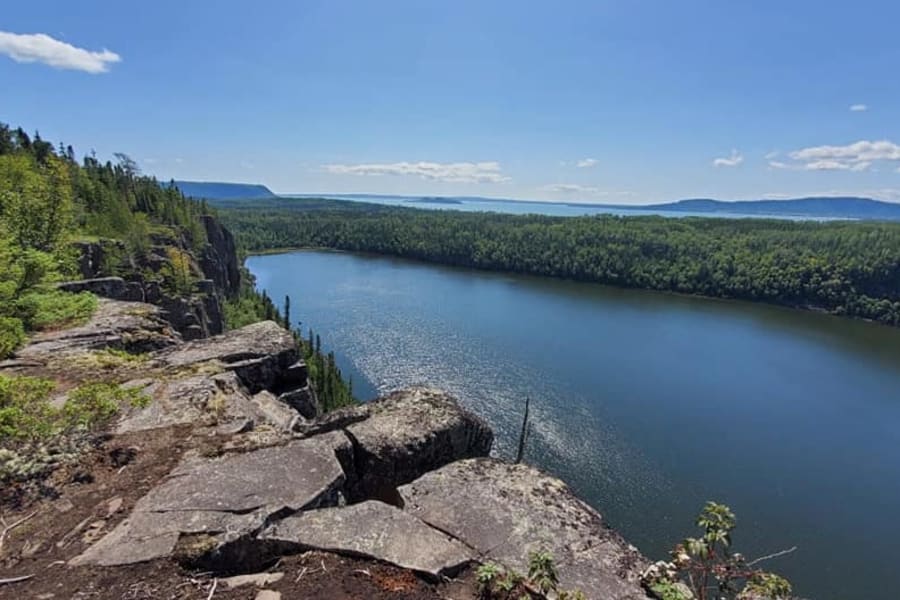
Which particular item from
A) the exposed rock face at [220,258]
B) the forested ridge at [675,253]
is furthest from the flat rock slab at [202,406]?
the forested ridge at [675,253]

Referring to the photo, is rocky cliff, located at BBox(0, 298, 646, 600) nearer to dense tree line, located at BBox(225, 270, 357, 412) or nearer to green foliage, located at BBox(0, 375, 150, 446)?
green foliage, located at BBox(0, 375, 150, 446)

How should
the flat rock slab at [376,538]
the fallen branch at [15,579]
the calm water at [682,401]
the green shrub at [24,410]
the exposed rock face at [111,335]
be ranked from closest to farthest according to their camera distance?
1. the fallen branch at [15,579]
2. the flat rock slab at [376,538]
3. the green shrub at [24,410]
4. the exposed rock face at [111,335]
5. the calm water at [682,401]

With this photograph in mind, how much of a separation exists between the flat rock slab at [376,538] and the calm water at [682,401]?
26179 millimetres

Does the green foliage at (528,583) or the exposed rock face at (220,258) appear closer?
the green foliage at (528,583)

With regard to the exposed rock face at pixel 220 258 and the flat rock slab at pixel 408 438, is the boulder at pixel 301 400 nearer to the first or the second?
the flat rock slab at pixel 408 438

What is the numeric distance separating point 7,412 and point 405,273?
108385 mm

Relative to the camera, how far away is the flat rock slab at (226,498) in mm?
4457

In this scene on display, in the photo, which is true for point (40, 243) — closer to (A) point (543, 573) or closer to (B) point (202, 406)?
(B) point (202, 406)

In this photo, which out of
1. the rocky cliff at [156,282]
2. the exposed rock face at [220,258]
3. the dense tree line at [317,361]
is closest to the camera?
the rocky cliff at [156,282]

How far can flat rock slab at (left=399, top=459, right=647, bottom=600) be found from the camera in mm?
4527

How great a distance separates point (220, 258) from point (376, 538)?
66583 mm

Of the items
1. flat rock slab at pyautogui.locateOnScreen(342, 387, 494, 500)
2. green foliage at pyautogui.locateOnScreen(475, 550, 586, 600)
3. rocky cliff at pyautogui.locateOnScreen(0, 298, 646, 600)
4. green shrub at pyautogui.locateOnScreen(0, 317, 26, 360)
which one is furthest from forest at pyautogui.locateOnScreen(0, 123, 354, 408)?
green foliage at pyautogui.locateOnScreen(475, 550, 586, 600)

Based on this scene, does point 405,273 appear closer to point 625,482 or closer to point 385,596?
point 625,482

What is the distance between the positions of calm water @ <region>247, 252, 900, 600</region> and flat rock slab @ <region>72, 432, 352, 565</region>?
85.9 ft
